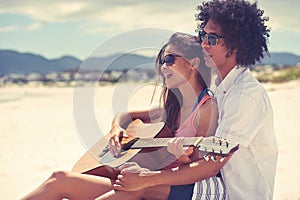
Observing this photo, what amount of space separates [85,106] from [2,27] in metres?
16.0

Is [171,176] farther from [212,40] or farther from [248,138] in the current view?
[212,40]

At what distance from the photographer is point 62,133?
24.6 ft

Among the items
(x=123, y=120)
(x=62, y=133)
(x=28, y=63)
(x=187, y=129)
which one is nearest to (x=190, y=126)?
(x=187, y=129)

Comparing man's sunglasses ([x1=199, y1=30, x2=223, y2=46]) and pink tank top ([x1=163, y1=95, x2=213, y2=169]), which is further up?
man's sunglasses ([x1=199, y1=30, x2=223, y2=46])

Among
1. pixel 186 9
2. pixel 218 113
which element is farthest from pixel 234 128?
pixel 186 9

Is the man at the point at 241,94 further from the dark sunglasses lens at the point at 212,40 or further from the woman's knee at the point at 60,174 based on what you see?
the woman's knee at the point at 60,174

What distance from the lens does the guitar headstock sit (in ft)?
6.93

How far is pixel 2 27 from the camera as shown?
17953 mm

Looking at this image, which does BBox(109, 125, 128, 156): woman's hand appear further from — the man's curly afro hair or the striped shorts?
the man's curly afro hair

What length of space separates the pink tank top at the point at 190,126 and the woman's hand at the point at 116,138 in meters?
0.28

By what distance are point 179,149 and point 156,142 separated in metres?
0.27

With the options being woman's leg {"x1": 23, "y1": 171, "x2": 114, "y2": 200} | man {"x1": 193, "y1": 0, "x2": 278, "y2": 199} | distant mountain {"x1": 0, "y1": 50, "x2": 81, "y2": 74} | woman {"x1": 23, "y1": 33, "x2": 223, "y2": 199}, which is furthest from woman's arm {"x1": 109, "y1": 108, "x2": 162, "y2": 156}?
distant mountain {"x1": 0, "y1": 50, "x2": 81, "y2": 74}

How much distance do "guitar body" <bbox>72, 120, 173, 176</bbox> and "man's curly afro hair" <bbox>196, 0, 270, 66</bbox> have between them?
1.54ft

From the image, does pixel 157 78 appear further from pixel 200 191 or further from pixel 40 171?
pixel 40 171
